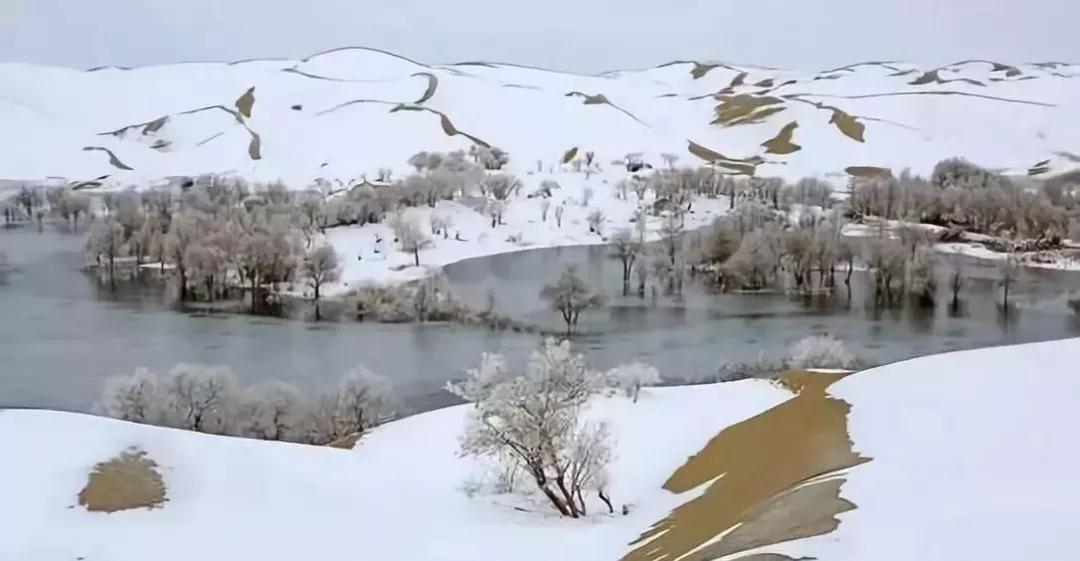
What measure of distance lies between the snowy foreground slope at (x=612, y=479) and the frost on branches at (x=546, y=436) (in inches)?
14.7

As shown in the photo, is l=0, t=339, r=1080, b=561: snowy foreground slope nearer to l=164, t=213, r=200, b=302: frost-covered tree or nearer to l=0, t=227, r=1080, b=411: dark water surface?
l=0, t=227, r=1080, b=411: dark water surface

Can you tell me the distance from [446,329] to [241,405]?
3.25 meters

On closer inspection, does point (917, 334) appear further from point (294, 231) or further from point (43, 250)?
point (43, 250)

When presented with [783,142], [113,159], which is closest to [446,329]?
[113,159]

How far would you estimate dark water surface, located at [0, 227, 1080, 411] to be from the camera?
14.0 meters

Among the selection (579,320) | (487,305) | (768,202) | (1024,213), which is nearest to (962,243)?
(1024,213)

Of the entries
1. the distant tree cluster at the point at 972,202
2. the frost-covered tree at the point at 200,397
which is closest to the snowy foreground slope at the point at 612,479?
the frost-covered tree at the point at 200,397

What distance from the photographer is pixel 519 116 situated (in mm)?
17516

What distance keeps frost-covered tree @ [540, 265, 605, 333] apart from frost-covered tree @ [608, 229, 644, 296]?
764mm

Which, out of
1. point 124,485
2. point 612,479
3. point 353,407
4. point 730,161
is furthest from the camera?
point 730,161

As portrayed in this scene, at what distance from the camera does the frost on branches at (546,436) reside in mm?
8859

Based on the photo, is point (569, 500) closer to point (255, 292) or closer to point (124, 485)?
point (124, 485)

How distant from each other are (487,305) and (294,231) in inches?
132

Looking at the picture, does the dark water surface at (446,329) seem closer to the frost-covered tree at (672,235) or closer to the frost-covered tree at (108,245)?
the frost-covered tree at (108,245)
